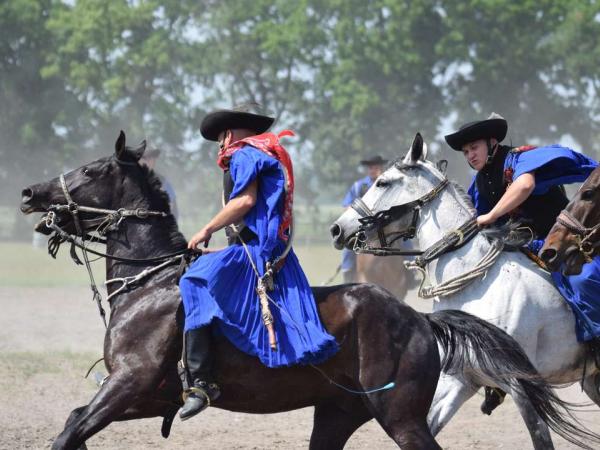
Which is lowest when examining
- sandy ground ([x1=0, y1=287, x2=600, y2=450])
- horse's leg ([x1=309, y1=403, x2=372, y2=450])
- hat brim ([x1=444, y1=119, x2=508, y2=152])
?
sandy ground ([x1=0, y1=287, x2=600, y2=450])

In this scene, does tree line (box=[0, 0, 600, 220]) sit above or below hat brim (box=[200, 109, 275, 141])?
above

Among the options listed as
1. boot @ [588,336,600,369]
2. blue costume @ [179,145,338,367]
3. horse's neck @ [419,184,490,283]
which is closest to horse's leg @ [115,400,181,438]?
blue costume @ [179,145,338,367]

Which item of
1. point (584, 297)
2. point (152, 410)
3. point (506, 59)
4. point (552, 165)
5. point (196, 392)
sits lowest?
point (152, 410)

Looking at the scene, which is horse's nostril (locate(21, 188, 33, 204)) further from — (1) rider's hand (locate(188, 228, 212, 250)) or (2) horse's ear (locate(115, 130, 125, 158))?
(1) rider's hand (locate(188, 228, 212, 250))

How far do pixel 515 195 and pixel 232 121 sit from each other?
1948 millimetres

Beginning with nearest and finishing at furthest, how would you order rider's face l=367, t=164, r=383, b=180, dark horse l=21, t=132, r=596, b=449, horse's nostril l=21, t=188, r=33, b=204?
dark horse l=21, t=132, r=596, b=449
horse's nostril l=21, t=188, r=33, b=204
rider's face l=367, t=164, r=383, b=180

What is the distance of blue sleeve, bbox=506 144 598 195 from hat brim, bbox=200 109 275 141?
186 cm

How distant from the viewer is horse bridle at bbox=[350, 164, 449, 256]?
651cm

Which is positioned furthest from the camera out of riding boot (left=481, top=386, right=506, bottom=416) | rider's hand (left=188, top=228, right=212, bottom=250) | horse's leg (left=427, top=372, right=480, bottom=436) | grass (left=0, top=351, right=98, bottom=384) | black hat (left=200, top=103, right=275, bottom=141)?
grass (left=0, top=351, right=98, bottom=384)

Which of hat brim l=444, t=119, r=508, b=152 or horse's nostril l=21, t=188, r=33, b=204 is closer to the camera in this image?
horse's nostril l=21, t=188, r=33, b=204

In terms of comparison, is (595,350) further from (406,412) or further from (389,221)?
(406,412)

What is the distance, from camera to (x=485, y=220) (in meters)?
6.29

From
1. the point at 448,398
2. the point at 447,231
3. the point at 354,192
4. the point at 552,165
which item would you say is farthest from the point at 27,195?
the point at 354,192

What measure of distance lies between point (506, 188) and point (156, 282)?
2.55 m
